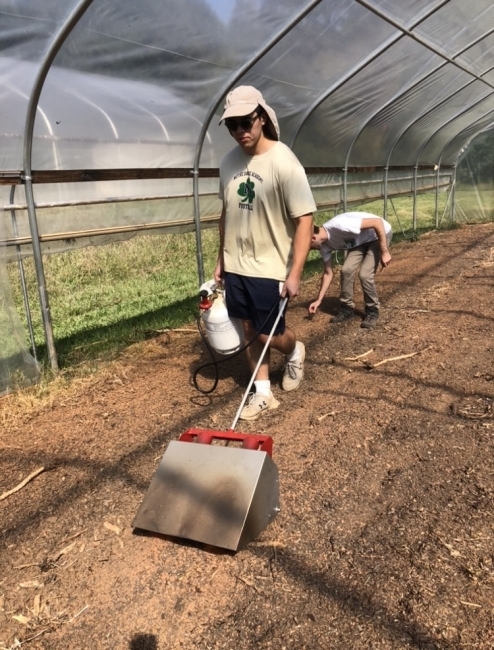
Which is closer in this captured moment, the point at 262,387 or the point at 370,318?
the point at 262,387

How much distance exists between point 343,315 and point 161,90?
2.65 meters

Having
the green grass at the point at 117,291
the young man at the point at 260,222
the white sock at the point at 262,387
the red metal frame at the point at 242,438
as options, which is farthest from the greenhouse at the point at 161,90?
the red metal frame at the point at 242,438

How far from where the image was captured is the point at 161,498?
7.59 feet

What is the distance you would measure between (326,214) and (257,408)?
7.61 metres

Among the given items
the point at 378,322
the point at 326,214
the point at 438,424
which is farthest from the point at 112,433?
the point at 326,214

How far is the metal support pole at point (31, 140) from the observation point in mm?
3541

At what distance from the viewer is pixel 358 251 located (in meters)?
5.08

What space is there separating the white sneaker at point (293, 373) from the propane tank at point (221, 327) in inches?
16.2

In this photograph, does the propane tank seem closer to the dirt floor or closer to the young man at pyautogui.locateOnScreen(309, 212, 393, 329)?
the dirt floor

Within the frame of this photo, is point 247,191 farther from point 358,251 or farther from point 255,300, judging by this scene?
point 358,251

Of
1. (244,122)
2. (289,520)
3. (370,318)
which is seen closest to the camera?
(289,520)

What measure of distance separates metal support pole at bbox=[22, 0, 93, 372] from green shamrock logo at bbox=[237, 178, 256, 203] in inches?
63.9

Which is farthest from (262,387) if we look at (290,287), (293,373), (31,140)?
(31,140)

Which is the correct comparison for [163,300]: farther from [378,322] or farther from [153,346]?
[378,322]
